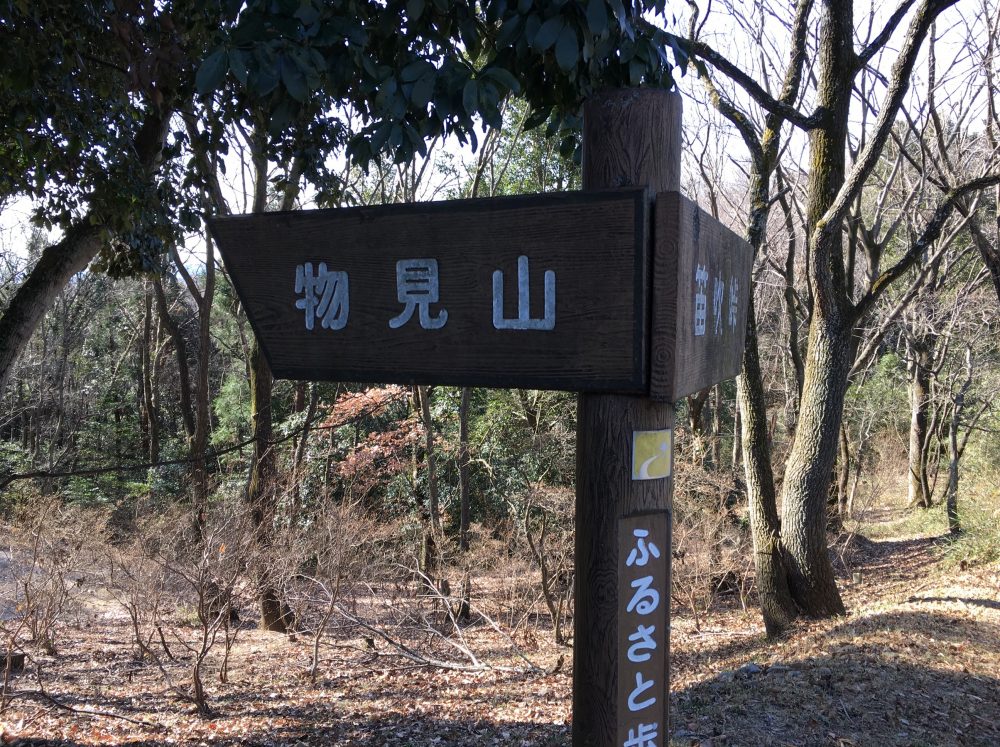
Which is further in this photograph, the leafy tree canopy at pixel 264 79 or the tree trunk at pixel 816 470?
the tree trunk at pixel 816 470

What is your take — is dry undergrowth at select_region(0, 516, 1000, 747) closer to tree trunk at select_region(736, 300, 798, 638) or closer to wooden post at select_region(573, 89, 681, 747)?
tree trunk at select_region(736, 300, 798, 638)

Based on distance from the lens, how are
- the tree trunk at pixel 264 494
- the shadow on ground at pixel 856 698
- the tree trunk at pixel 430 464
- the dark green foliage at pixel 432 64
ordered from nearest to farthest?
the dark green foliage at pixel 432 64
the shadow on ground at pixel 856 698
the tree trunk at pixel 264 494
the tree trunk at pixel 430 464

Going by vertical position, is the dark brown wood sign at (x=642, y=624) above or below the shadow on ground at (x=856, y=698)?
above

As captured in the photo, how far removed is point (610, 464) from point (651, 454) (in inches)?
4.0

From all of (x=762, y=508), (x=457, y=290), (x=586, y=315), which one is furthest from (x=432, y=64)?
(x=762, y=508)

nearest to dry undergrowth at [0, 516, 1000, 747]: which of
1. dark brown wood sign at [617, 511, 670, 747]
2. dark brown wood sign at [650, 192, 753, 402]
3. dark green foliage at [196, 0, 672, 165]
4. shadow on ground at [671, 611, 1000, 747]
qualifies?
shadow on ground at [671, 611, 1000, 747]

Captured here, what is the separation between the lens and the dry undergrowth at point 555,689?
4.37 m

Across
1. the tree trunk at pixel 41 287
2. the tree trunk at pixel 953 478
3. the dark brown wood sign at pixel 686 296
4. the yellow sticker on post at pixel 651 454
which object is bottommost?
the tree trunk at pixel 953 478

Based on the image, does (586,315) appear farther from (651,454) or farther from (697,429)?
(697,429)

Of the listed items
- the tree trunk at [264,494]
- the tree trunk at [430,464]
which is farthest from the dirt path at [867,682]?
the tree trunk at [430,464]

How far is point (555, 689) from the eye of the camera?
257 inches

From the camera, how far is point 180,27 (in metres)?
4.75

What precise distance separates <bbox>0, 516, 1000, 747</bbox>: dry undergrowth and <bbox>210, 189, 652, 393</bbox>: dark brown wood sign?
343 centimetres

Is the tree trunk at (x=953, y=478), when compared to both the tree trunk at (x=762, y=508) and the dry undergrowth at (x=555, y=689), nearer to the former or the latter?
the dry undergrowth at (x=555, y=689)
